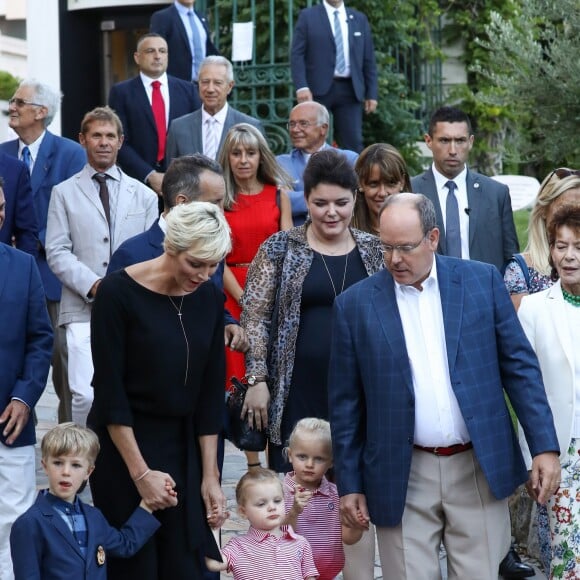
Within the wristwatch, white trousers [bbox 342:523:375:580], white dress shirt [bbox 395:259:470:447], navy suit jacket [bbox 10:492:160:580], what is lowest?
white trousers [bbox 342:523:375:580]

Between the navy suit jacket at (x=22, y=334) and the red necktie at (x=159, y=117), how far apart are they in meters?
4.31

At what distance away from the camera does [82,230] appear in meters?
8.25

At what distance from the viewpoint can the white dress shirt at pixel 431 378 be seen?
5332 millimetres

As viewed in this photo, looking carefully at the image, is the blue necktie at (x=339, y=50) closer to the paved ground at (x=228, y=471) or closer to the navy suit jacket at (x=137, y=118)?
the navy suit jacket at (x=137, y=118)

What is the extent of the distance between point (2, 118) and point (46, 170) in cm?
650

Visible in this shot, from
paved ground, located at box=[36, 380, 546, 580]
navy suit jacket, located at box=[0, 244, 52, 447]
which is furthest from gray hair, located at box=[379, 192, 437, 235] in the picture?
paved ground, located at box=[36, 380, 546, 580]

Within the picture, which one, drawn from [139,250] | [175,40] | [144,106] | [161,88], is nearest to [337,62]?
[175,40]

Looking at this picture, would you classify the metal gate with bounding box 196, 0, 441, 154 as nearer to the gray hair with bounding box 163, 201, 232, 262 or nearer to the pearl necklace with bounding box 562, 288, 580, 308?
the pearl necklace with bounding box 562, 288, 580, 308

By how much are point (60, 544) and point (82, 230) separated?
10.9ft

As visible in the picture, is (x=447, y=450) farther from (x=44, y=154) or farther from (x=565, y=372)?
(x=44, y=154)

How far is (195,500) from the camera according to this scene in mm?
5500

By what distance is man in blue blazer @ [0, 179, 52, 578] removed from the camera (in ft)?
20.0

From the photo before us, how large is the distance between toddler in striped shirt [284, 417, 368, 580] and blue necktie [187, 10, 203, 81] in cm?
636

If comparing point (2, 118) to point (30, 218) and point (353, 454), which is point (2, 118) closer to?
point (30, 218)
